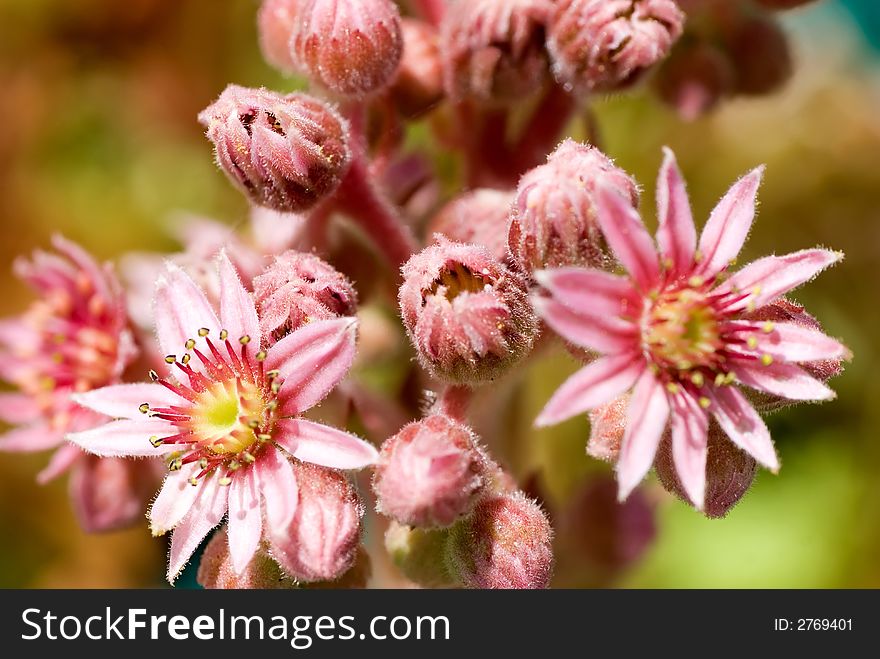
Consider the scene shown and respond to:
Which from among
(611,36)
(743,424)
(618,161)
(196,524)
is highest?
(618,161)

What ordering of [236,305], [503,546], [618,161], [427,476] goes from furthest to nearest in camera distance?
1. [618,161]
2. [236,305]
3. [503,546]
4. [427,476]

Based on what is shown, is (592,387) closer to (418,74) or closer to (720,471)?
(720,471)

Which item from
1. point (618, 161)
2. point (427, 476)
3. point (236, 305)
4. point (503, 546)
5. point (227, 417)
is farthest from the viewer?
point (618, 161)

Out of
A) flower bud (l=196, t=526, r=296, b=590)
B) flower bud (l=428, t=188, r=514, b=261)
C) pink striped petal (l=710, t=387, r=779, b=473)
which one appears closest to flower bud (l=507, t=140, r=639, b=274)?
flower bud (l=428, t=188, r=514, b=261)

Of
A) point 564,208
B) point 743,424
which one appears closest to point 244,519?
point 564,208

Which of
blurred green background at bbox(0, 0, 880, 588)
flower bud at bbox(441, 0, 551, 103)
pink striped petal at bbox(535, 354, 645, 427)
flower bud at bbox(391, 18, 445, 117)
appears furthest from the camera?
blurred green background at bbox(0, 0, 880, 588)

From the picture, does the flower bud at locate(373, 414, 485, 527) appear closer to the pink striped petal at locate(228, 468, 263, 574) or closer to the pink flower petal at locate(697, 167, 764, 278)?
the pink striped petal at locate(228, 468, 263, 574)
